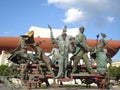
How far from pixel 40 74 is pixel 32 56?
2.37 feet

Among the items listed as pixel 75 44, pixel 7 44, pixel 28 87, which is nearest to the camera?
pixel 28 87

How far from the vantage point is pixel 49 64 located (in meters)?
11.1

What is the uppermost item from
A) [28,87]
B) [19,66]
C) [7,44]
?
[7,44]

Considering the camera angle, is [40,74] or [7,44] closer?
[40,74]

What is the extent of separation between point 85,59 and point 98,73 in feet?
2.17

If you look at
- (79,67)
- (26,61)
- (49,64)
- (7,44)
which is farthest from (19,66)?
(7,44)

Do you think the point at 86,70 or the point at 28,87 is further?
the point at 86,70

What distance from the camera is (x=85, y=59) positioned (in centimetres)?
1128

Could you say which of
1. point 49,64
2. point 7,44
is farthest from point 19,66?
point 7,44

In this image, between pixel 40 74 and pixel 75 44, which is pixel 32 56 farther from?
pixel 75 44

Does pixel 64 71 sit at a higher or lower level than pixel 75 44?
lower

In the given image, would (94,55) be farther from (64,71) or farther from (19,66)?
(19,66)

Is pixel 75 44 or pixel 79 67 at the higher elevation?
pixel 75 44

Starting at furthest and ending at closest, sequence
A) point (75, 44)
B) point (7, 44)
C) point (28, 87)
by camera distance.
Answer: point (7, 44), point (75, 44), point (28, 87)
